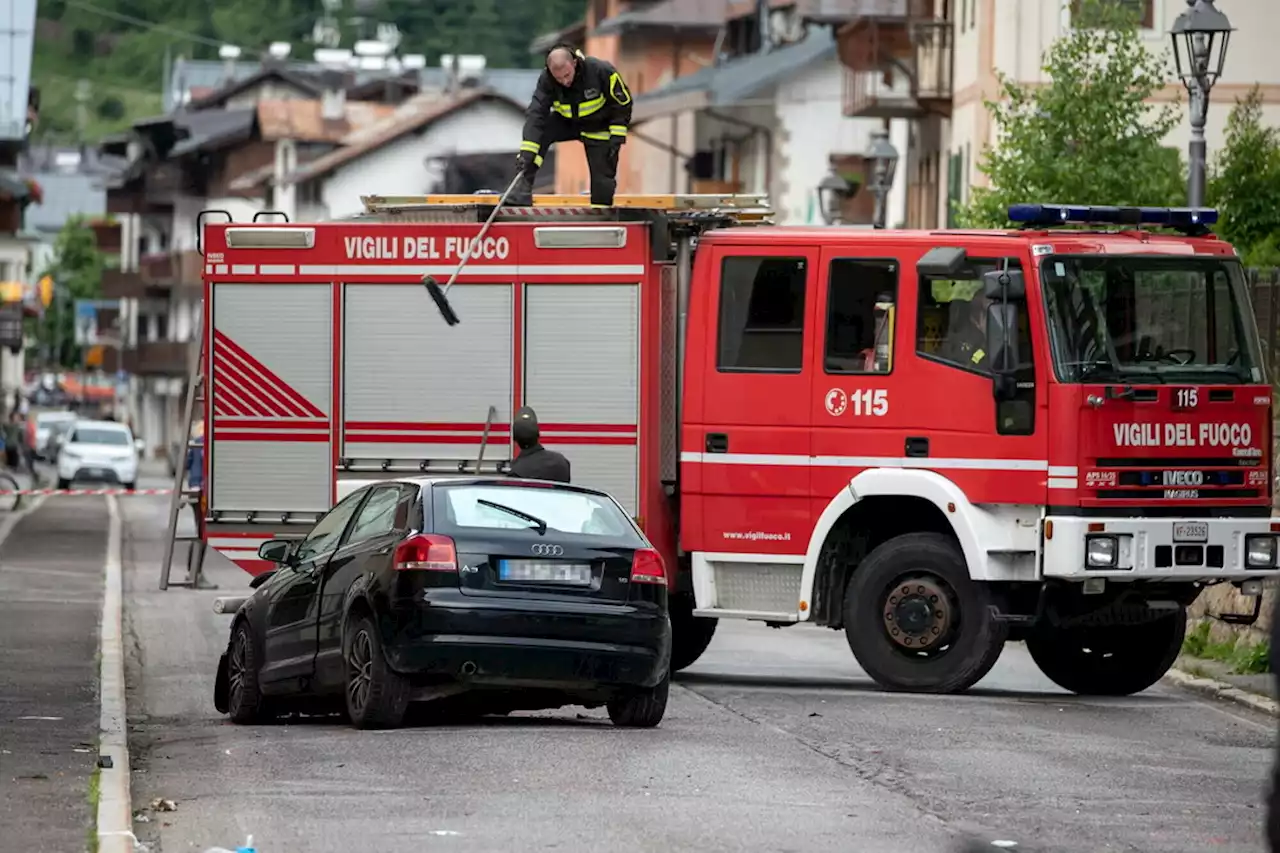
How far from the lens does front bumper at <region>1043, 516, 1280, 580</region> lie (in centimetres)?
1767

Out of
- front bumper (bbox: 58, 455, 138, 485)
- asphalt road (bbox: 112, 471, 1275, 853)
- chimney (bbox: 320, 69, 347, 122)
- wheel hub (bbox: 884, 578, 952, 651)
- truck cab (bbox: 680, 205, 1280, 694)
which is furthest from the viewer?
chimney (bbox: 320, 69, 347, 122)

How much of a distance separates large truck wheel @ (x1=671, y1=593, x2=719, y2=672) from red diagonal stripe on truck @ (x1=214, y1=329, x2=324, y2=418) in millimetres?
2712

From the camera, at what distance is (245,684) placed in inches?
627

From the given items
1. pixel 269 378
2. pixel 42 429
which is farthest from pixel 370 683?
pixel 42 429

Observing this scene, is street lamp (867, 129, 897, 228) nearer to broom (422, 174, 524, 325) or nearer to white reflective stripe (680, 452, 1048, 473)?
broom (422, 174, 524, 325)

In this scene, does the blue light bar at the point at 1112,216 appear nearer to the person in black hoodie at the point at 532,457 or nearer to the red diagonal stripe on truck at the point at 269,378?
the person in black hoodie at the point at 532,457

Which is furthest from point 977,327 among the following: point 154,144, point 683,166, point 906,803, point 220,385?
point 154,144

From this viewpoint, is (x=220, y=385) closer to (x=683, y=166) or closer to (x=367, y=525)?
(x=367, y=525)

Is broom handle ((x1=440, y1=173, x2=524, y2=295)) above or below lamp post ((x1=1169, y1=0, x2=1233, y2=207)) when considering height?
below

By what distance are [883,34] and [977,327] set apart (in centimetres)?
3408

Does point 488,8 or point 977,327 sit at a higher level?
point 488,8

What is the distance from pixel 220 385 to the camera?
64.8ft

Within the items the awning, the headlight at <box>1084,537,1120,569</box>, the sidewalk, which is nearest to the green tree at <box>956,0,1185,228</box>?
the sidewalk

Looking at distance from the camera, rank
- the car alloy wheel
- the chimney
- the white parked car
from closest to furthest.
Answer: the car alloy wheel, the white parked car, the chimney
